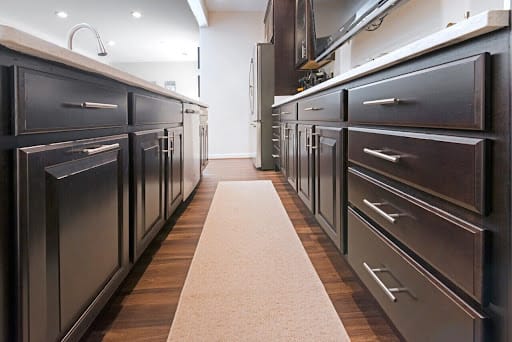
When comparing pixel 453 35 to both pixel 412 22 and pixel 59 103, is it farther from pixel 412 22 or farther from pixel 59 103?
pixel 412 22

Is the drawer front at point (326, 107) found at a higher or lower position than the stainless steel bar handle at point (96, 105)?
higher

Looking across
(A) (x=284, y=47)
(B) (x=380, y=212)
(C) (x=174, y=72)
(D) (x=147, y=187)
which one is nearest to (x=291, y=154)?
(D) (x=147, y=187)

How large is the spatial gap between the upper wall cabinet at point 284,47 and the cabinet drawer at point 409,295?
397 centimetres

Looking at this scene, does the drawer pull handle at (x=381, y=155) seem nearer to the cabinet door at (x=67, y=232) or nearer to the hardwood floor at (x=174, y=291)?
the hardwood floor at (x=174, y=291)

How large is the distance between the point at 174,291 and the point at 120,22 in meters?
7.25

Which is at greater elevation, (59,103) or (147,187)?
(59,103)

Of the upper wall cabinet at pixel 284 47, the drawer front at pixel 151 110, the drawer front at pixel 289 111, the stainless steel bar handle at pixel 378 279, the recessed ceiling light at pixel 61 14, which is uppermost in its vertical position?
the recessed ceiling light at pixel 61 14

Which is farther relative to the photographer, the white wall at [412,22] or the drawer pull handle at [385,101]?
the white wall at [412,22]

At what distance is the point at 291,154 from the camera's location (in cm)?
310

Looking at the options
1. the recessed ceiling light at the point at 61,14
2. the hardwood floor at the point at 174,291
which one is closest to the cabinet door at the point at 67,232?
the hardwood floor at the point at 174,291

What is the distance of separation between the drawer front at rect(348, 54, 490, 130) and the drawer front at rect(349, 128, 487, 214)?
0.03m

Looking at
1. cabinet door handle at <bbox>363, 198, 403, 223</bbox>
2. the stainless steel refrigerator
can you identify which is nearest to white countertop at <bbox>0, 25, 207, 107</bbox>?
cabinet door handle at <bbox>363, 198, 403, 223</bbox>

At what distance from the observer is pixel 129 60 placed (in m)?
11.4

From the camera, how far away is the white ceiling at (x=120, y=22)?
256 inches
